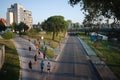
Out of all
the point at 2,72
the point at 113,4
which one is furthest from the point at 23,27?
the point at 113,4

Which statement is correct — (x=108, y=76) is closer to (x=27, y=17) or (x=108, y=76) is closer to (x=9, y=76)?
(x=9, y=76)

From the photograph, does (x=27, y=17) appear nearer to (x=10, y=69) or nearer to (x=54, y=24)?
(x=54, y=24)

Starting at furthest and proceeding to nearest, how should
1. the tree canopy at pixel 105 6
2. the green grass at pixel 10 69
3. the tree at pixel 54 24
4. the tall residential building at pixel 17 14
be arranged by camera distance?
the tall residential building at pixel 17 14 < the tree at pixel 54 24 < the green grass at pixel 10 69 < the tree canopy at pixel 105 6

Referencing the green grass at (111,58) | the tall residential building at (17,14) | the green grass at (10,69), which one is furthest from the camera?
the tall residential building at (17,14)

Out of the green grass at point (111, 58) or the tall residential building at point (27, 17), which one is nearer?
the green grass at point (111, 58)

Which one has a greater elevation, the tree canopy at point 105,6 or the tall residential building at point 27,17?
the tall residential building at point 27,17

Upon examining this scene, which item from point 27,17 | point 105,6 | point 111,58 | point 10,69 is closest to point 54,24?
point 111,58

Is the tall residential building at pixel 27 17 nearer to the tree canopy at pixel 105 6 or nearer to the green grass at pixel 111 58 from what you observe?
the green grass at pixel 111 58

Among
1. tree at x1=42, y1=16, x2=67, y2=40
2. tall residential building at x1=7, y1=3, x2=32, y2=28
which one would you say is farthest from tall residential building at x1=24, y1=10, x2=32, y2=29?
tree at x1=42, y1=16, x2=67, y2=40

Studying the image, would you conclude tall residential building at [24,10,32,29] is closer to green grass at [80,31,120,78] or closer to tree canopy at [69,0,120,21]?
green grass at [80,31,120,78]

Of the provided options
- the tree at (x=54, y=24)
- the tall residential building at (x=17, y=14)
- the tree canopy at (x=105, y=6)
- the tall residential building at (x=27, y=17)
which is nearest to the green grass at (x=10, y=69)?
the tree canopy at (x=105, y=6)

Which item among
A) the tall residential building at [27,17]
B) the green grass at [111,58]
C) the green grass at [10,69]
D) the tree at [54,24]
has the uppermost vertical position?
the tall residential building at [27,17]

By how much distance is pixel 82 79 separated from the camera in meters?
25.8

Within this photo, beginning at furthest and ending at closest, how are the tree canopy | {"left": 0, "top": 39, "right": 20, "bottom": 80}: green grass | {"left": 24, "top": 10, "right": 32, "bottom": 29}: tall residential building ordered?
{"left": 24, "top": 10, "right": 32, "bottom": 29}: tall residential building, {"left": 0, "top": 39, "right": 20, "bottom": 80}: green grass, the tree canopy
